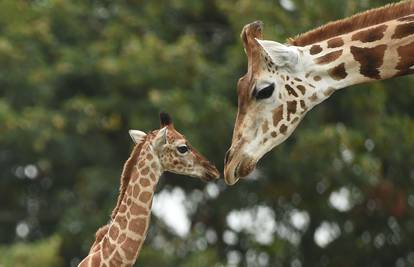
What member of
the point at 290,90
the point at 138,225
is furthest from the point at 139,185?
the point at 290,90

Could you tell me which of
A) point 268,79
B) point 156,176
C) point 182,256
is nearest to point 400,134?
point 182,256

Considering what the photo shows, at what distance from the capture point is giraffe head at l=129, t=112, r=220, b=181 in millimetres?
9234

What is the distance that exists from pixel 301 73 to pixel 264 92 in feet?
0.74

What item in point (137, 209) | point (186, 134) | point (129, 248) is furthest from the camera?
point (186, 134)

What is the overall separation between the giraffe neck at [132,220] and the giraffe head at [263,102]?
1.33 meters

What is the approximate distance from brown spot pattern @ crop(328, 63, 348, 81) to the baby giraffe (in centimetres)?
158

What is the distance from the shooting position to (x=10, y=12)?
19359 mm

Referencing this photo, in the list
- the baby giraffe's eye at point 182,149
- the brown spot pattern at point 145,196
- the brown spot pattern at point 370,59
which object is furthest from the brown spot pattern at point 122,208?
the brown spot pattern at point 370,59

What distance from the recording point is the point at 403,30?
25.8ft

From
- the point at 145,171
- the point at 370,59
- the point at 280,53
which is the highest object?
the point at 280,53

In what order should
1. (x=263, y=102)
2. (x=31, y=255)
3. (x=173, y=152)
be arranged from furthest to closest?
1. (x=31, y=255)
2. (x=173, y=152)
3. (x=263, y=102)

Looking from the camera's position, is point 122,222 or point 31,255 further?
point 31,255

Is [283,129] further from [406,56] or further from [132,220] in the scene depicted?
[132,220]

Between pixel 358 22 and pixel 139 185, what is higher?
pixel 358 22
